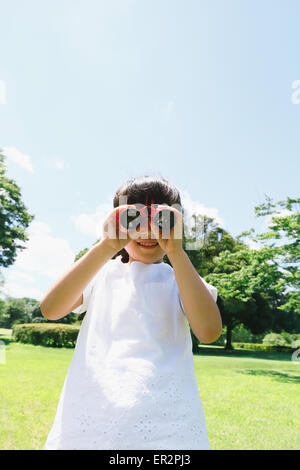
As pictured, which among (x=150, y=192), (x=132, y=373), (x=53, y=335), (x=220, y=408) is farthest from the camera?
(x=53, y=335)

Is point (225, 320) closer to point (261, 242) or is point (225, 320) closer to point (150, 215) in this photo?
point (261, 242)

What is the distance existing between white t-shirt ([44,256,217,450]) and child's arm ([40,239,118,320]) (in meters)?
0.21

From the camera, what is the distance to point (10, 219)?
2602 centimetres

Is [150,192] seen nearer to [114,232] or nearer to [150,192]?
[150,192]

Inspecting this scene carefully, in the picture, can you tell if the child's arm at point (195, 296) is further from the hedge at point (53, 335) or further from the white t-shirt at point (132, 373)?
the hedge at point (53, 335)

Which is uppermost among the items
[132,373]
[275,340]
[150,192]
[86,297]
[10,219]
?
[10,219]

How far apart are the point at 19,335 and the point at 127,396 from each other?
78.5 ft

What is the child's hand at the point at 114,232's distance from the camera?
1138 mm

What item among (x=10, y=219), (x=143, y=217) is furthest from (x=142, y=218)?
(x=10, y=219)

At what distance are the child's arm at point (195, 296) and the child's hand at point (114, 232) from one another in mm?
173

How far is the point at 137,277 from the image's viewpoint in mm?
1387

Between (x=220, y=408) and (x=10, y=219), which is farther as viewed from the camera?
(x=10, y=219)

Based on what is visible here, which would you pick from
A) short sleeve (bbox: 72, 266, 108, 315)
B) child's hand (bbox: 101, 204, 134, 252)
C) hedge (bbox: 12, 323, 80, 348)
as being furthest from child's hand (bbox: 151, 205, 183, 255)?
hedge (bbox: 12, 323, 80, 348)

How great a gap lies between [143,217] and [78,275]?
31cm
